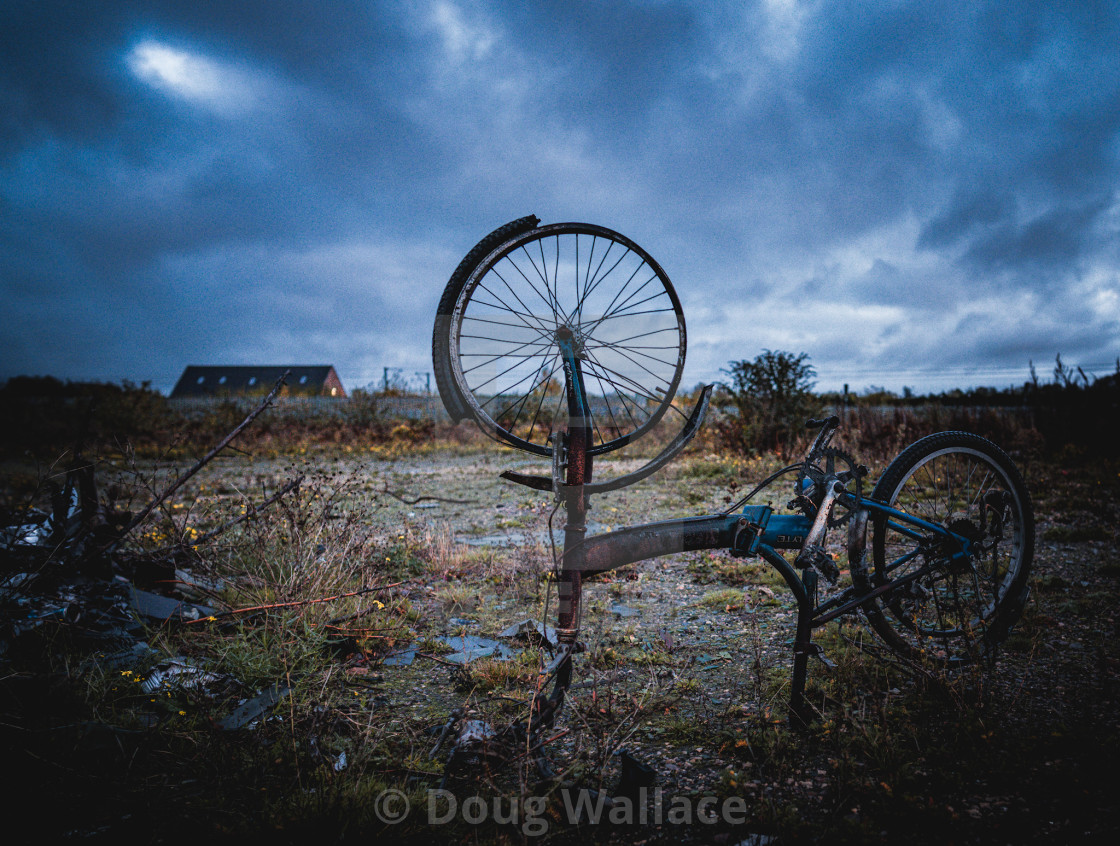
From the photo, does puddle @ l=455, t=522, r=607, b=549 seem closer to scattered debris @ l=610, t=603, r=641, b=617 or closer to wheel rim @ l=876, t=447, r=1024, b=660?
scattered debris @ l=610, t=603, r=641, b=617

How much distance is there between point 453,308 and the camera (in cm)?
226

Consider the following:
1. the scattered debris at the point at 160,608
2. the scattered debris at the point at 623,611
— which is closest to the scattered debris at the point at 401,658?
the scattered debris at the point at 160,608

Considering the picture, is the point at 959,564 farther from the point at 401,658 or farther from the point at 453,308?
the point at 401,658

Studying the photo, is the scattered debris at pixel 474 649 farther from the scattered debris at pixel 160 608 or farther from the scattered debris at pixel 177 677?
the scattered debris at pixel 160 608

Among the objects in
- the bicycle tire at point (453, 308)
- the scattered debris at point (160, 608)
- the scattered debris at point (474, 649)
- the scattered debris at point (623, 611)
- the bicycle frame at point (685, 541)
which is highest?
the bicycle tire at point (453, 308)

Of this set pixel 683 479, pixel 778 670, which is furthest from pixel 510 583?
pixel 683 479

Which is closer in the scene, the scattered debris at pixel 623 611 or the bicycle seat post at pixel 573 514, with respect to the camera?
the bicycle seat post at pixel 573 514

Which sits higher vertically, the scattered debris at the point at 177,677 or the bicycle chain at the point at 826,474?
the bicycle chain at the point at 826,474

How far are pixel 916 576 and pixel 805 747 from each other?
97 centimetres

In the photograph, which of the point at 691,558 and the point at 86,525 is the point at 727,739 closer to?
the point at 691,558

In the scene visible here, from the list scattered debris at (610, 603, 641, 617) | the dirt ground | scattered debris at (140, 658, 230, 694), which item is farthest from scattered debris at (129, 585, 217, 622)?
scattered debris at (610, 603, 641, 617)

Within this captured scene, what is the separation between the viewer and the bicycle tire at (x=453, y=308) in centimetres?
223

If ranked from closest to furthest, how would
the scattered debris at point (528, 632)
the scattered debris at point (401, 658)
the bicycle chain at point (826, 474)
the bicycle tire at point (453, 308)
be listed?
the bicycle tire at point (453, 308) < the bicycle chain at point (826, 474) < the scattered debris at point (401, 658) < the scattered debris at point (528, 632)

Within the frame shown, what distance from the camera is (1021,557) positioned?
9.81ft
